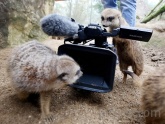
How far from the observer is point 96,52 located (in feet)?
5.12

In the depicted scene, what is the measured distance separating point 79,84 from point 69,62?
0.75ft

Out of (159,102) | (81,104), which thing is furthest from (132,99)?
(159,102)

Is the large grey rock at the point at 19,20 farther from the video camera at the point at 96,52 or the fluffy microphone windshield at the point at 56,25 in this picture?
the fluffy microphone windshield at the point at 56,25

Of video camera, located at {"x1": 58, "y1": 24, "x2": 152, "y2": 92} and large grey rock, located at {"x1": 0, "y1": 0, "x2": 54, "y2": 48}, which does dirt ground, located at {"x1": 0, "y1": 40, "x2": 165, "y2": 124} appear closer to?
video camera, located at {"x1": 58, "y1": 24, "x2": 152, "y2": 92}

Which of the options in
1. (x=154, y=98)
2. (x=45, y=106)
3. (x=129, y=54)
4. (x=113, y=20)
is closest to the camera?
(x=154, y=98)

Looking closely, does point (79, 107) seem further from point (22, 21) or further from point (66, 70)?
point (22, 21)

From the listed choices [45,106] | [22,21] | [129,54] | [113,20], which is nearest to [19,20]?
[22,21]

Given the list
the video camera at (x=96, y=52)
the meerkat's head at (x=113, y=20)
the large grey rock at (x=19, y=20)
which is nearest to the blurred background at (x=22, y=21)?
the large grey rock at (x=19, y=20)

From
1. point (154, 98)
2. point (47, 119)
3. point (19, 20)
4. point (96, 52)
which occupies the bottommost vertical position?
point (47, 119)

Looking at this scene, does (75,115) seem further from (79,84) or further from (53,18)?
(53,18)

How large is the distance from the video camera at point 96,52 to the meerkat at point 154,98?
0.77 ft

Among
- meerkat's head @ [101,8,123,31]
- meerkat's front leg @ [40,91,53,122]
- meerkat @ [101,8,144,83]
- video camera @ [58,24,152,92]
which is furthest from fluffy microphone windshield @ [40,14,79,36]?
meerkat's head @ [101,8,123,31]

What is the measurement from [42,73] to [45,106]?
240mm

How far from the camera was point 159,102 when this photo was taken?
4.36 ft
